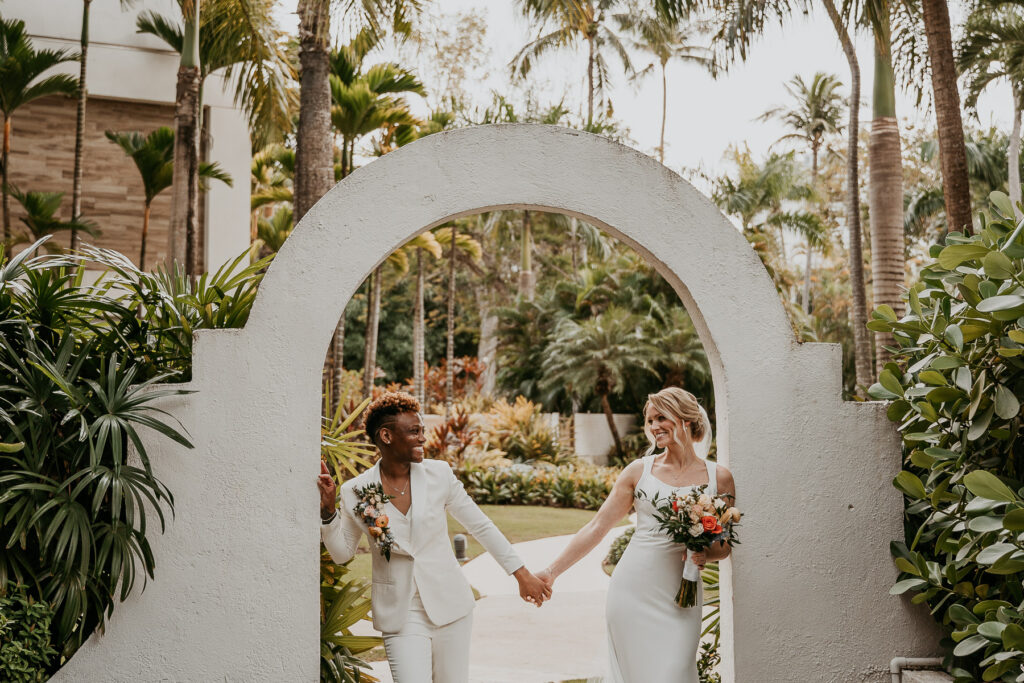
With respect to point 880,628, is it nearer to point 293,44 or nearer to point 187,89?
point 187,89

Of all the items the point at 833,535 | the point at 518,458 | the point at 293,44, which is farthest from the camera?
the point at 518,458

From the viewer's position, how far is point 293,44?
704 inches

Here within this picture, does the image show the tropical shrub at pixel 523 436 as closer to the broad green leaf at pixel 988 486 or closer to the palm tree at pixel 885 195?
the palm tree at pixel 885 195

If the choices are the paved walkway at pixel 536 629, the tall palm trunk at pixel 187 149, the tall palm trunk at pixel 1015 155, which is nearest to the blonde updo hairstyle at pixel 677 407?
the paved walkway at pixel 536 629

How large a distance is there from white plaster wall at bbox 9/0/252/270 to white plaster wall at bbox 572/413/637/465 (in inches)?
434

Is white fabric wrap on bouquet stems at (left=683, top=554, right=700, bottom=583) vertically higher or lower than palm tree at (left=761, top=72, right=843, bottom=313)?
lower

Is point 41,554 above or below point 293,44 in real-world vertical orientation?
below

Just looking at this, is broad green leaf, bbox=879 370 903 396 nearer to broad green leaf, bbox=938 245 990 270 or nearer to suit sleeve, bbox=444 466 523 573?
broad green leaf, bbox=938 245 990 270

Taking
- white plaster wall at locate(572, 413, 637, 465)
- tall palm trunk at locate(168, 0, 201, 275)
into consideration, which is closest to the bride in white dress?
tall palm trunk at locate(168, 0, 201, 275)

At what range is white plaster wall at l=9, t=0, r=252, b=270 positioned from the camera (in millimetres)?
14922

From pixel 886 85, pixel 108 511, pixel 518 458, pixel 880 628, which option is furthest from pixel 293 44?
pixel 880 628

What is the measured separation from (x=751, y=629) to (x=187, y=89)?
11439mm

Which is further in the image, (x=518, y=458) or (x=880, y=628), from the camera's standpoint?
(x=518, y=458)

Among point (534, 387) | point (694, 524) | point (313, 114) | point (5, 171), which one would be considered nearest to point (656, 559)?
point (694, 524)
